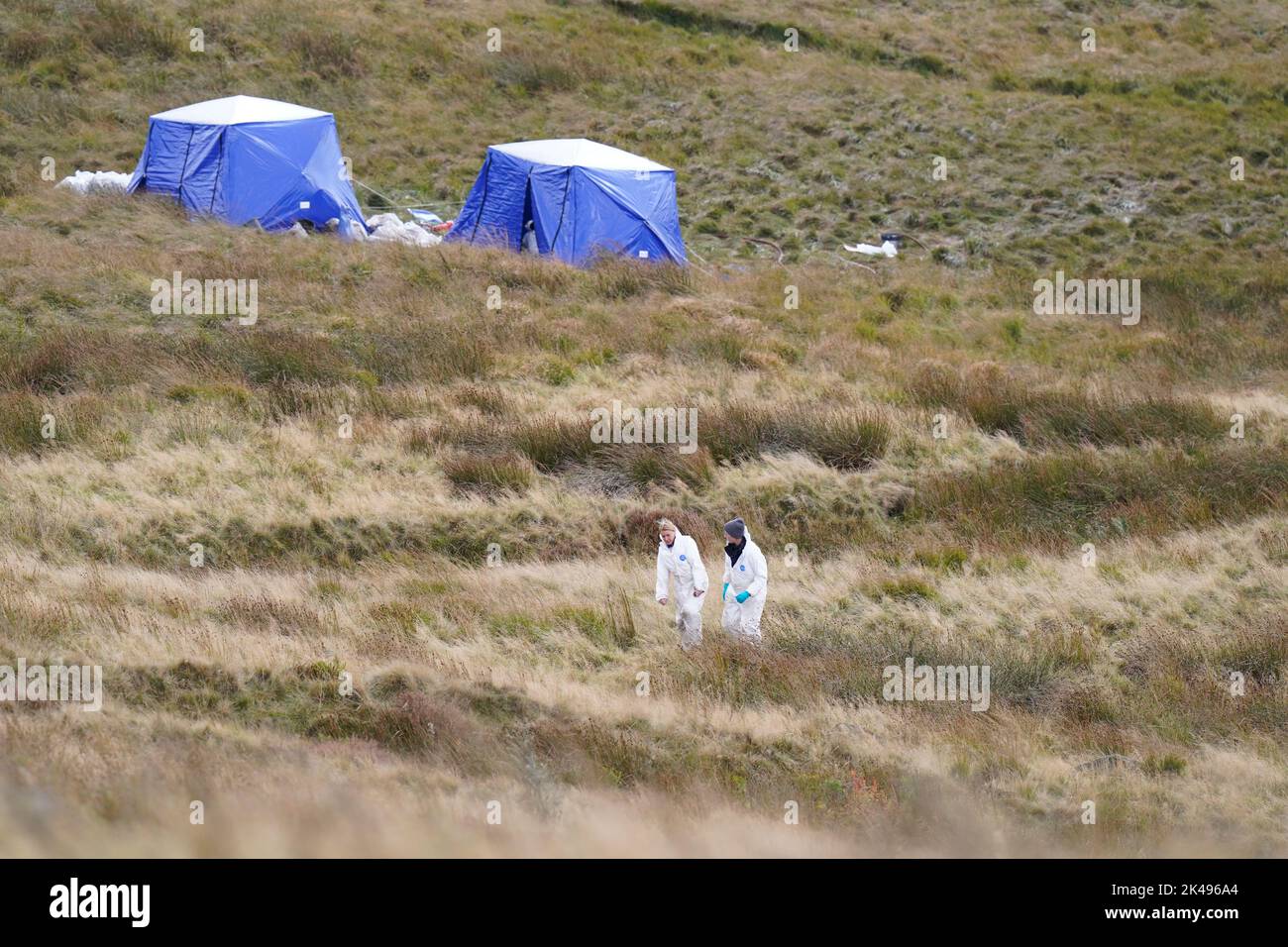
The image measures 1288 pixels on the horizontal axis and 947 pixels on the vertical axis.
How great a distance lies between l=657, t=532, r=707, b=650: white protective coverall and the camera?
30.8 feet

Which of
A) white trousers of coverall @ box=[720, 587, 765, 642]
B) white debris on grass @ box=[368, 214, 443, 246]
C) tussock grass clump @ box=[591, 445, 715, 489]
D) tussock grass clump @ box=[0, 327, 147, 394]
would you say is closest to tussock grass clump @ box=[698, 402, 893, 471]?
tussock grass clump @ box=[591, 445, 715, 489]

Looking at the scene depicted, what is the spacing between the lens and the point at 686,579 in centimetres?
948

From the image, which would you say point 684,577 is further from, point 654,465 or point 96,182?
point 96,182

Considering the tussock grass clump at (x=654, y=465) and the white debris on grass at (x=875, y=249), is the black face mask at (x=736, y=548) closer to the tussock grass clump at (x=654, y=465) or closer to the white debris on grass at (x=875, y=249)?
the tussock grass clump at (x=654, y=465)

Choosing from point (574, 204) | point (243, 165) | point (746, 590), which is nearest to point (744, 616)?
point (746, 590)

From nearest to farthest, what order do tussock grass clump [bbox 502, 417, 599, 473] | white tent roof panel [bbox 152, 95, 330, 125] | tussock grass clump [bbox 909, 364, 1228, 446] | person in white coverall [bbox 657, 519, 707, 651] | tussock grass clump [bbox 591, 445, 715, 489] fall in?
1. person in white coverall [bbox 657, 519, 707, 651]
2. tussock grass clump [bbox 591, 445, 715, 489]
3. tussock grass clump [bbox 502, 417, 599, 473]
4. tussock grass clump [bbox 909, 364, 1228, 446]
5. white tent roof panel [bbox 152, 95, 330, 125]

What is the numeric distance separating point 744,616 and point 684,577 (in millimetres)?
602

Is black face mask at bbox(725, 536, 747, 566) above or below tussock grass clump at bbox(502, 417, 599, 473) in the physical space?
below

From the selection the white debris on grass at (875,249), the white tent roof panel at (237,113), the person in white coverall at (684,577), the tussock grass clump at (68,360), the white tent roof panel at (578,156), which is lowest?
the person in white coverall at (684,577)

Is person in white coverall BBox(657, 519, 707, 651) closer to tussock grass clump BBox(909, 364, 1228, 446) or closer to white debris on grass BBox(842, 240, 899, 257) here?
tussock grass clump BBox(909, 364, 1228, 446)

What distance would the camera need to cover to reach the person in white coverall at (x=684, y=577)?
9375mm

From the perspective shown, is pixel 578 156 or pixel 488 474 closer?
pixel 488 474

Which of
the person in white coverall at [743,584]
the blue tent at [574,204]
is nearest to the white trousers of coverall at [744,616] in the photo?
the person in white coverall at [743,584]

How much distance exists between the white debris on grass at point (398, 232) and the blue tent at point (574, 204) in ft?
2.60
